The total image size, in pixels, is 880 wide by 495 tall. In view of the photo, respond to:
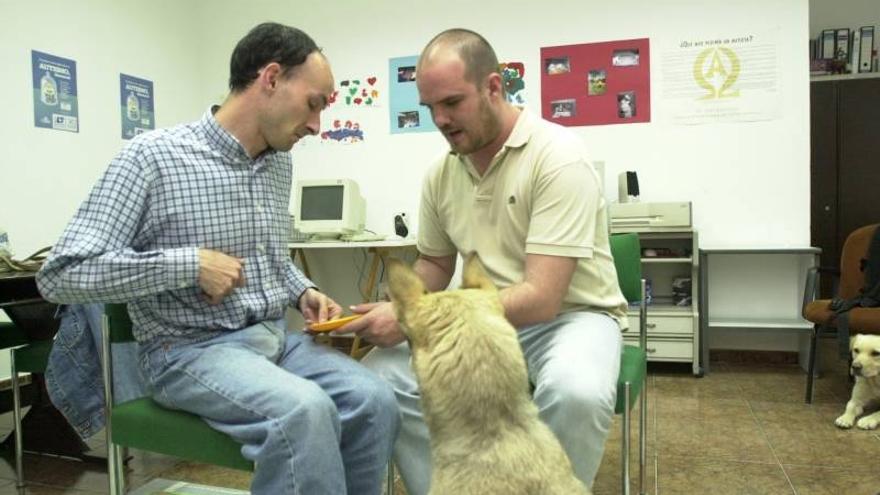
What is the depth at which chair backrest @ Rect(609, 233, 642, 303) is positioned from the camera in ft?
7.89

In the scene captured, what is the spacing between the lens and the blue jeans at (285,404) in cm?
136

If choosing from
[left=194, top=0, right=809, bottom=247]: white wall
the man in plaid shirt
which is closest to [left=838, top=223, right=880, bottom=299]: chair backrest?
[left=194, top=0, right=809, bottom=247]: white wall

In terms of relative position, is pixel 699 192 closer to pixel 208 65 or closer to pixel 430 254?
pixel 430 254

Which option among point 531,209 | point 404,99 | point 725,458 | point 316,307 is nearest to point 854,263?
point 725,458

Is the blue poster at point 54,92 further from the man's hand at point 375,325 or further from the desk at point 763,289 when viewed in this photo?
the desk at point 763,289

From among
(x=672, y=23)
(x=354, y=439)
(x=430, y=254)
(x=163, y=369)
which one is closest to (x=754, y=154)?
(x=672, y=23)

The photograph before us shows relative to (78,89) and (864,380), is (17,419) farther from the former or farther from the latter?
(864,380)

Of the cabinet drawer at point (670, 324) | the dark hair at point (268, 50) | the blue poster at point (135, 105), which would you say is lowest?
the cabinet drawer at point (670, 324)

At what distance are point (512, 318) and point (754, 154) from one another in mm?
3686

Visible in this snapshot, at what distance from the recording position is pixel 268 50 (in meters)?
1.70

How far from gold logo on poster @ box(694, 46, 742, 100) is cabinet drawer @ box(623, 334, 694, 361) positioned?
1.84m

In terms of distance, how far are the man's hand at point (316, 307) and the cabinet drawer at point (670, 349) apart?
10.4 ft

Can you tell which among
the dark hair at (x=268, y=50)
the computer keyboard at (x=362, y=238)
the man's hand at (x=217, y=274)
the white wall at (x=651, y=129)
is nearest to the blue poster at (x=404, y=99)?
the white wall at (x=651, y=129)

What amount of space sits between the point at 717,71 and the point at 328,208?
312 centimetres
